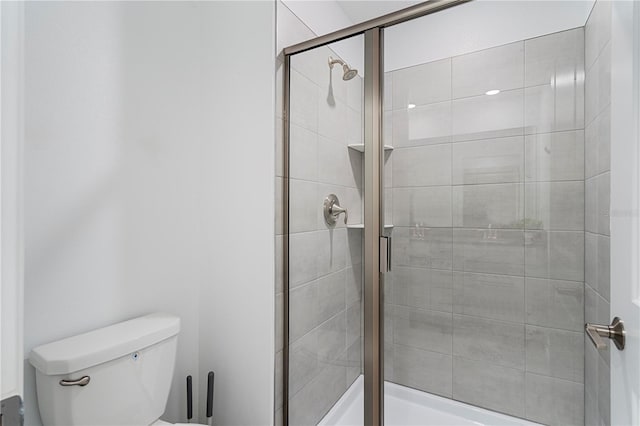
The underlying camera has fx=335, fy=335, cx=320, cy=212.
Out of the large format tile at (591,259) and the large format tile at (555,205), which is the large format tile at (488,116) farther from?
the large format tile at (591,259)

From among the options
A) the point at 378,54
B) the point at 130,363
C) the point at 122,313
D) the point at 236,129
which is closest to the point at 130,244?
the point at 122,313

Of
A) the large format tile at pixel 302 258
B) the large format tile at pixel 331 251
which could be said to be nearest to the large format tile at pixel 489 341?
the large format tile at pixel 331 251

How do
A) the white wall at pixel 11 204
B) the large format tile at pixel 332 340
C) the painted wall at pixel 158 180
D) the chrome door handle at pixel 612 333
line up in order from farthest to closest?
the large format tile at pixel 332 340 < the painted wall at pixel 158 180 < the chrome door handle at pixel 612 333 < the white wall at pixel 11 204

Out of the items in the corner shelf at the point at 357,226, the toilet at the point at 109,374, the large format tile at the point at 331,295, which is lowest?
the toilet at the point at 109,374

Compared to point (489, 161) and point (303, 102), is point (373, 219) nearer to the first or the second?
point (489, 161)

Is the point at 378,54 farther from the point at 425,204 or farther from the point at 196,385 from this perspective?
the point at 196,385

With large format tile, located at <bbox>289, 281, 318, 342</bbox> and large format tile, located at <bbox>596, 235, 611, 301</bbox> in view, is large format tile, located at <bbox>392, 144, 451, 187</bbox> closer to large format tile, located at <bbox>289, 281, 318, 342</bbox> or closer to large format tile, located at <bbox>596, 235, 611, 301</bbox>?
large format tile, located at <bbox>596, 235, 611, 301</bbox>

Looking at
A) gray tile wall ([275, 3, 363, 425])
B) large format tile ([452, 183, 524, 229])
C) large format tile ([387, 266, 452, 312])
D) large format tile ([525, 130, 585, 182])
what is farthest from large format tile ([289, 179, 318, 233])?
large format tile ([525, 130, 585, 182])

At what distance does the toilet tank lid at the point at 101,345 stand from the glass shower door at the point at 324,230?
49 cm

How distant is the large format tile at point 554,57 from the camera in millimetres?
974

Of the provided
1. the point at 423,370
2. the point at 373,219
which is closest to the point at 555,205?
the point at 373,219

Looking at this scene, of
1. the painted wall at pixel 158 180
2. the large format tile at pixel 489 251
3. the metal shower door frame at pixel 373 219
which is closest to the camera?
the painted wall at pixel 158 180

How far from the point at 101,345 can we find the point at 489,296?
117 centimetres

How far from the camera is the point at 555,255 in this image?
100cm
